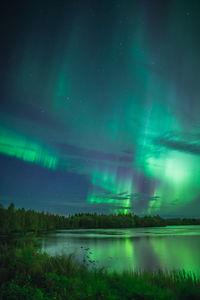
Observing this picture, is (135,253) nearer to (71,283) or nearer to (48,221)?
(71,283)

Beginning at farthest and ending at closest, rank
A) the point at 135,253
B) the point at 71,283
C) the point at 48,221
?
the point at 48,221 < the point at 135,253 < the point at 71,283

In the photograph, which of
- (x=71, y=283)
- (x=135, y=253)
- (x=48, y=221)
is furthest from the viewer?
(x=48, y=221)

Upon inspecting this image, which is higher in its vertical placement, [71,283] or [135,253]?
[71,283]

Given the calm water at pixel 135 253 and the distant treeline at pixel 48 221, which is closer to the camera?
the calm water at pixel 135 253

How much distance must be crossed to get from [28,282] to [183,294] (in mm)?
7860

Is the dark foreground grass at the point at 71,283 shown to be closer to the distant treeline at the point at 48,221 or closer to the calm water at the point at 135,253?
the calm water at the point at 135,253

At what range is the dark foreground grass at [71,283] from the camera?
10.0 m

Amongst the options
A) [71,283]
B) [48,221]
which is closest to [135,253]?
[71,283]

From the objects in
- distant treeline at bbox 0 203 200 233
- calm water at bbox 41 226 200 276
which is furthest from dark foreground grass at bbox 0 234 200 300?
distant treeline at bbox 0 203 200 233

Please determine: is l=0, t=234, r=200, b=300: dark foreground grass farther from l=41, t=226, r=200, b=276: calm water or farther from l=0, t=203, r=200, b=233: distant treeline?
l=0, t=203, r=200, b=233: distant treeline

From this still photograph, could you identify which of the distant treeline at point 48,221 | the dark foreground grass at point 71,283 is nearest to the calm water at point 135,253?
the dark foreground grass at point 71,283

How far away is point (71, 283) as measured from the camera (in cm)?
1180

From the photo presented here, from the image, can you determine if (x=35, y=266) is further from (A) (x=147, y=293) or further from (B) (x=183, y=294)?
(B) (x=183, y=294)

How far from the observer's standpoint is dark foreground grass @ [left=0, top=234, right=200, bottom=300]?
10031 mm
